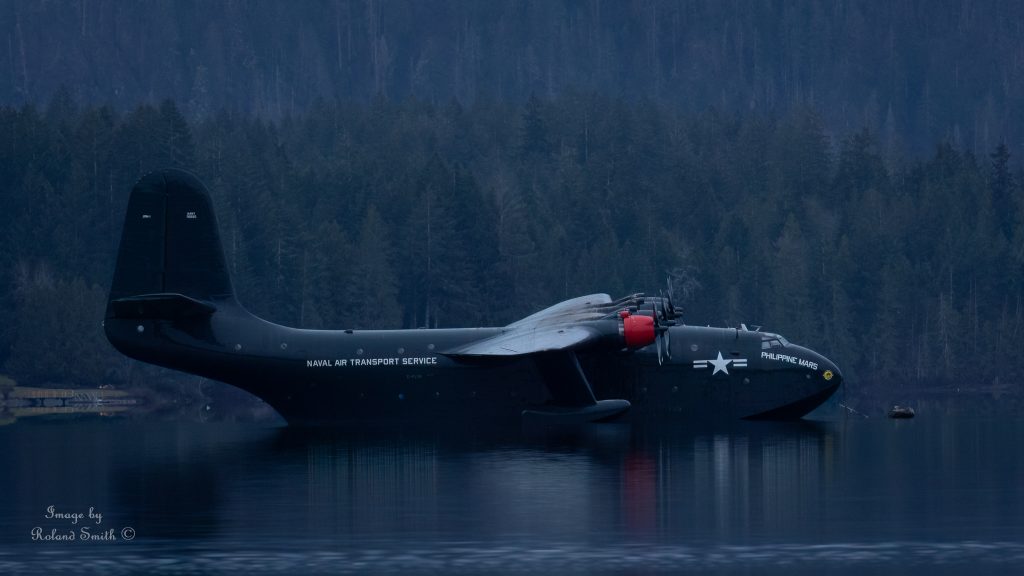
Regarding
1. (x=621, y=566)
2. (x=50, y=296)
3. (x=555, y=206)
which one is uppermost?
(x=555, y=206)

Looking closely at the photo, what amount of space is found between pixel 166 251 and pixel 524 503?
24.9m

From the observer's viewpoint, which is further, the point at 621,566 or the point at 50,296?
the point at 50,296

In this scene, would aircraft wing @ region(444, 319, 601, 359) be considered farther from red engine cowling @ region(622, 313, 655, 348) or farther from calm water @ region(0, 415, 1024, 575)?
calm water @ region(0, 415, 1024, 575)

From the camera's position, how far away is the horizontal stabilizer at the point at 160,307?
62094mm

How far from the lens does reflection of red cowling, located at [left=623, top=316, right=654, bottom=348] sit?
205 feet

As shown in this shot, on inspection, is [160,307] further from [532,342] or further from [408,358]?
[532,342]

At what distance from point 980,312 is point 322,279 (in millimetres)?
60578

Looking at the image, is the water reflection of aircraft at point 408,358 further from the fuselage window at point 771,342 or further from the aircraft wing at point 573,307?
the aircraft wing at point 573,307

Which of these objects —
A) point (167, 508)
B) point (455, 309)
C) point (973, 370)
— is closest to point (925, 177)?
point (973, 370)

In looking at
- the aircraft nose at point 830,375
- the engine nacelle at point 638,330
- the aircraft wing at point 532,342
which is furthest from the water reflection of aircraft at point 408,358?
the engine nacelle at point 638,330

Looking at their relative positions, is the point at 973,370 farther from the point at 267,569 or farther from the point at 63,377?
the point at 267,569

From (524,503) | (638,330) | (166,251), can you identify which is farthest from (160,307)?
(524,503)

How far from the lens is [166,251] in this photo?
63.4m

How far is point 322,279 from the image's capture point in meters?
147
